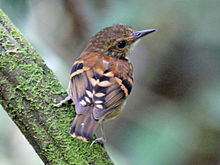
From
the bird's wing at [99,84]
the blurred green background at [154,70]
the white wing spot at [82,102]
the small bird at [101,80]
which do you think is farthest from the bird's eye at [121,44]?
the white wing spot at [82,102]

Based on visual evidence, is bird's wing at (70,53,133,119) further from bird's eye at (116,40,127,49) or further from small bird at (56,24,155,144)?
bird's eye at (116,40,127,49)

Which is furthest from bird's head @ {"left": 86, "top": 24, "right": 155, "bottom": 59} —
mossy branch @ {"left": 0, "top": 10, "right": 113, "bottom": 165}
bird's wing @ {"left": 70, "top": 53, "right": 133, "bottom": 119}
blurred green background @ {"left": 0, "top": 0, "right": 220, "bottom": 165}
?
mossy branch @ {"left": 0, "top": 10, "right": 113, "bottom": 165}

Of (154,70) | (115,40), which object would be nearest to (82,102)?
(115,40)

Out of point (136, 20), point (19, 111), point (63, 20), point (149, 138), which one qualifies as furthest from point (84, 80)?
point (63, 20)

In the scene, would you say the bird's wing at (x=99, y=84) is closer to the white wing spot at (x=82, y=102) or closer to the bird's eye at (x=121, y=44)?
the white wing spot at (x=82, y=102)

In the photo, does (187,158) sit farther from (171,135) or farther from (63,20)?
(63,20)

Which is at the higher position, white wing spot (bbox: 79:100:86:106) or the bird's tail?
white wing spot (bbox: 79:100:86:106)
